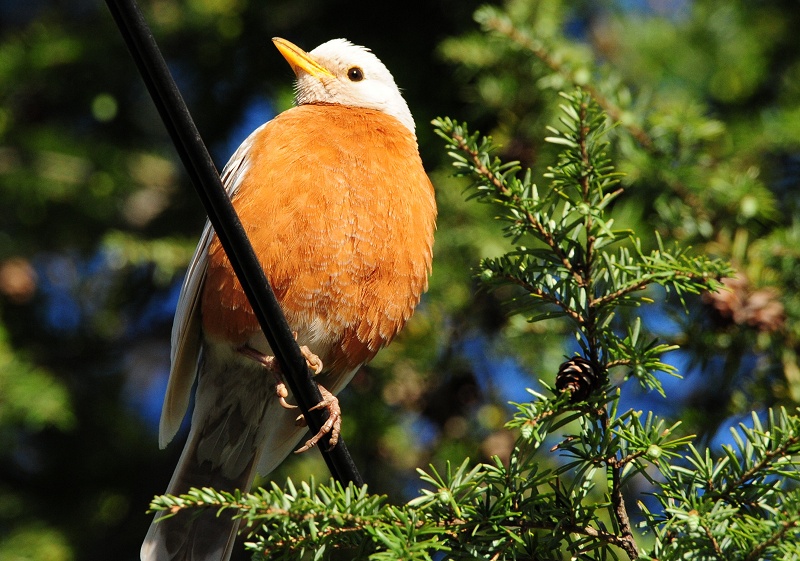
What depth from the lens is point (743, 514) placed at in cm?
209

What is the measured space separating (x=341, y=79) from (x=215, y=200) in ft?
7.87

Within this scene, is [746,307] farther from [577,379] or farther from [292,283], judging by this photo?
[292,283]

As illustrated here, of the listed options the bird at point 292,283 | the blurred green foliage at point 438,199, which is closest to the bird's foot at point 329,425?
the bird at point 292,283

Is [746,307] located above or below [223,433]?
above

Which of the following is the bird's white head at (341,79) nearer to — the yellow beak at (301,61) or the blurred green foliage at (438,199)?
the yellow beak at (301,61)

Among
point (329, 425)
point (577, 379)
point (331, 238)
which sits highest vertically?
point (331, 238)

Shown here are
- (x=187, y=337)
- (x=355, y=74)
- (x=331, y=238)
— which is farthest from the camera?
(x=355, y=74)

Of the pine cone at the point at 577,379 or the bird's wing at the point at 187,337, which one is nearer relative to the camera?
the pine cone at the point at 577,379

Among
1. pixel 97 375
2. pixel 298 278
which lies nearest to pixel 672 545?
pixel 298 278

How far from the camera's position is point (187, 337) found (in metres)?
3.78

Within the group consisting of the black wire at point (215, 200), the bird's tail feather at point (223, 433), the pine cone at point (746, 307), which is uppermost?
the black wire at point (215, 200)

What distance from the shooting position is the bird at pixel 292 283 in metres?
3.35

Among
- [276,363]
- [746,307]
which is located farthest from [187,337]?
[746,307]

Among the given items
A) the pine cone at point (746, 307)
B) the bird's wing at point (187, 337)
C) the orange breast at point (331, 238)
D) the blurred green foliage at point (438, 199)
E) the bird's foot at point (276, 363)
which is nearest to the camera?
the orange breast at point (331, 238)
